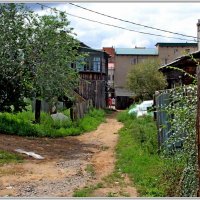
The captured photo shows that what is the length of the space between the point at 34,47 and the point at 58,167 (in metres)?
5.53

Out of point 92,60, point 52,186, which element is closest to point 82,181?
point 52,186

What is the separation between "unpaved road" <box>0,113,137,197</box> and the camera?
6656 mm

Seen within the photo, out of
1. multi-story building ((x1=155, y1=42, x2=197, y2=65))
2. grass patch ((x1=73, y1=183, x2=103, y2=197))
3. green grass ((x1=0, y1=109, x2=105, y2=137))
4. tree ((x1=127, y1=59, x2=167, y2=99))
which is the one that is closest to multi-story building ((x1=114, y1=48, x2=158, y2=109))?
multi-story building ((x1=155, y1=42, x2=197, y2=65))

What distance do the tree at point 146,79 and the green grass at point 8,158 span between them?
20662 millimetres

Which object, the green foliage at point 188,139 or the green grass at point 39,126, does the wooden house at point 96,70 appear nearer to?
the green grass at point 39,126

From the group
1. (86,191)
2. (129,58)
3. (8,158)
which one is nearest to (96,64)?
(129,58)

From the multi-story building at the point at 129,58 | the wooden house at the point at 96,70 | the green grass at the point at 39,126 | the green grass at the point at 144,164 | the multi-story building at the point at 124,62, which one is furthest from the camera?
the multi-story building at the point at 124,62

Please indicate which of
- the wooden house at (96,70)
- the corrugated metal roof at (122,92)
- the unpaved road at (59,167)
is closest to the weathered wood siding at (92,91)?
the wooden house at (96,70)

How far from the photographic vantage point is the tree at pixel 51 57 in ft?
42.8

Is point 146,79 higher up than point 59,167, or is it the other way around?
point 146,79

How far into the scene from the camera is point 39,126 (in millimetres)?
14305

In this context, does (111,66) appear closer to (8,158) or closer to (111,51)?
(111,51)

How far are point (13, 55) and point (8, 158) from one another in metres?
4.34

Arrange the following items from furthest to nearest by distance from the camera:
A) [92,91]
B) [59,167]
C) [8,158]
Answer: [92,91] → [8,158] → [59,167]
